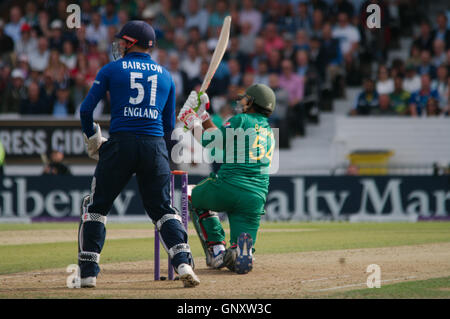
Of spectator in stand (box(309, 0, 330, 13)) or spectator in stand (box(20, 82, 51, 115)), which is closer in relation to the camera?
spectator in stand (box(20, 82, 51, 115))

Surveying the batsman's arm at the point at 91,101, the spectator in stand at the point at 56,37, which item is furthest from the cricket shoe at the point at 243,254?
the spectator in stand at the point at 56,37

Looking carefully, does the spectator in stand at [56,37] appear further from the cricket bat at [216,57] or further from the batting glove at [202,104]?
the batting glove at [202,104]

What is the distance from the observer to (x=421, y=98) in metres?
20.4

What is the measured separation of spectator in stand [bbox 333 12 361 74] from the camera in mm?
21453

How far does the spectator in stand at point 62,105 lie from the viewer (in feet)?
69.4

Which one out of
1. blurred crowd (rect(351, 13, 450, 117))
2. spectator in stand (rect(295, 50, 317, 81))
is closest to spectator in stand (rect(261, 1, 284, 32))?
spectator in stand (rect(295, 50, 317, 81))

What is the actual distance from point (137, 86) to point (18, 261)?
12.0ft

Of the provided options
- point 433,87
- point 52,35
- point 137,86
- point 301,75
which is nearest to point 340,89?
point 301,75

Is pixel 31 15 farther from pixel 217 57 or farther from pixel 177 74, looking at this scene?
pixel 217 57

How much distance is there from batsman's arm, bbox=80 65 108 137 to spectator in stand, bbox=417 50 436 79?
14.7 m

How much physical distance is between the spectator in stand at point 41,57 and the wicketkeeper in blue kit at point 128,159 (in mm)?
15397

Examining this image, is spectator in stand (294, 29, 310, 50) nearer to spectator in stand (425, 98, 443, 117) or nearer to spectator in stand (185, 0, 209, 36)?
spectator in stand (185, 0, 209, 36)

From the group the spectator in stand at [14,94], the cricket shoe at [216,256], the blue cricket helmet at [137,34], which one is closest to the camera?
the blue cricket helmet at [137,34]

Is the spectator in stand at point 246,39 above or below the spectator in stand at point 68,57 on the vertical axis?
above
